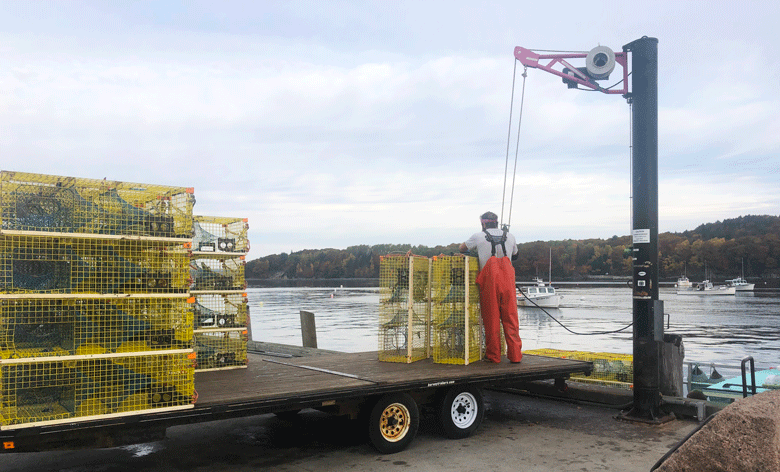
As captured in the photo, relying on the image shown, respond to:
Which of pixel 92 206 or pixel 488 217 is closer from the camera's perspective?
pixel 92 206

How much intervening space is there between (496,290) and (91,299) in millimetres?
5070

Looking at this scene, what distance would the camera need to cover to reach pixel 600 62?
30.1 feet

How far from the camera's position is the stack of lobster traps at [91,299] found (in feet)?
16.5

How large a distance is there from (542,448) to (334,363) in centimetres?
291

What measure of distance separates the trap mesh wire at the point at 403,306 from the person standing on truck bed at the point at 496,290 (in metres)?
0.77

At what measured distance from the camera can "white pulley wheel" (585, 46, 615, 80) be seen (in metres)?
9.07

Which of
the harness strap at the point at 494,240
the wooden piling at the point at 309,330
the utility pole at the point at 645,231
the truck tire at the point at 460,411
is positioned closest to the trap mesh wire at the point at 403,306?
the harness strap at the point at 494,240

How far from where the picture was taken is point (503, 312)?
340 inches

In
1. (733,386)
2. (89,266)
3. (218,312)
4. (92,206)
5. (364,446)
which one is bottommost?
(733,386)

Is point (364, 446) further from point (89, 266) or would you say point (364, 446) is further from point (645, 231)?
point (645, 231)

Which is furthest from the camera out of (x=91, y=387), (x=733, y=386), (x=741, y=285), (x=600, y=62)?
(x=741, y=285)

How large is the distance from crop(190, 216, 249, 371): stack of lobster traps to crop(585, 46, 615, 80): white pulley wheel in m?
5.40

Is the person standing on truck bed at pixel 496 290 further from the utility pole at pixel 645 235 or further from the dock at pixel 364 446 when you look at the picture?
the utility pole at pixel 645 235

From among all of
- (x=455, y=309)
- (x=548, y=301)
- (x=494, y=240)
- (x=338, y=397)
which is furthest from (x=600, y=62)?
(x=548, y=301)
